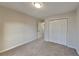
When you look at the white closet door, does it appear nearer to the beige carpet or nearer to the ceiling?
the beige carpet

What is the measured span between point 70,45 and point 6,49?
10.4ft

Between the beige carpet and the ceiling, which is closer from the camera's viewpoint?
the ceiling

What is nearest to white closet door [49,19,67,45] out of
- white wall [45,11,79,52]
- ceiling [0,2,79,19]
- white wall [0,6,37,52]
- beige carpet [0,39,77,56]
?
white wall [45,11,79,52]

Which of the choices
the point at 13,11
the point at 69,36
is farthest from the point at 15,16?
the point at 69,36

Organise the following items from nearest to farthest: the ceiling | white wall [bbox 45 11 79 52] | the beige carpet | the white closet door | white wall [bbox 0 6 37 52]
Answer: the ceiling → the beige carpet → white wall [bbox 0 6 37 52] → white wall [bbox 45 11 79 52] → the white closet door

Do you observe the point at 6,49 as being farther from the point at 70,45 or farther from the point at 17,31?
the point at 70,45

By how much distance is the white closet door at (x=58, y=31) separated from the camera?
16.5ft

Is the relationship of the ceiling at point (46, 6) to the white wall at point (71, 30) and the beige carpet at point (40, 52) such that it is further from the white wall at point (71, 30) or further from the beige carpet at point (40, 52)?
the beige carpet at point (40, 52)

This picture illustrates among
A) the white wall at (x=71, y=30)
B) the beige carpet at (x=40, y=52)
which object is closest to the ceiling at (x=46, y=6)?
the white wall at (x=71, y=30)

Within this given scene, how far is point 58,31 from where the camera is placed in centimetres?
557

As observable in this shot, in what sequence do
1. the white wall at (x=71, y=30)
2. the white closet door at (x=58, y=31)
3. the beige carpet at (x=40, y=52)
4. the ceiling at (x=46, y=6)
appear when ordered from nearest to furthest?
1. the ceiling at (x=46, y=6)
2. the beige carpet at (x=40, y=52)
3. the white wall at (x=71, y=30)
4. the white closet door at (x=58, y=31)

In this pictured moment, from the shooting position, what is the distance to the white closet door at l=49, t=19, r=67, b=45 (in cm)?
502

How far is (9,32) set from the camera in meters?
3.98

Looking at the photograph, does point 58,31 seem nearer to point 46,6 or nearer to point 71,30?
point 71,30
